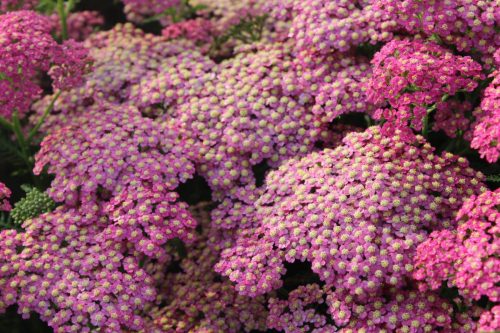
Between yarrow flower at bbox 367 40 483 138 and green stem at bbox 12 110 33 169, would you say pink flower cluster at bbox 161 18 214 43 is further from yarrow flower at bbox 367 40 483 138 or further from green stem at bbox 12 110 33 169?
yarrow flower at bbox 367 40 483 138

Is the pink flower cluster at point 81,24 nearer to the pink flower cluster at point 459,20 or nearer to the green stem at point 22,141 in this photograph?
the green stem at point 22,141

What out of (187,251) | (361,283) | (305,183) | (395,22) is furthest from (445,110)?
(187,251)

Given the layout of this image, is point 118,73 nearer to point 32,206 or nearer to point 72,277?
point 32,206

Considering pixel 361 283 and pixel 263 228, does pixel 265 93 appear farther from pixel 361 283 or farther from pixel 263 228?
pixel 361 283

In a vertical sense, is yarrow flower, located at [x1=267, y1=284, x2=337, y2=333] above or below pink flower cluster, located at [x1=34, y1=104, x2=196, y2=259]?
below

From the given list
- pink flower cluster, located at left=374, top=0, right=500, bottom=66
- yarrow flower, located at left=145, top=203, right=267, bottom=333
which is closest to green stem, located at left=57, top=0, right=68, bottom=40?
yarrow flower, located at left=145, top=203, right=267, bottom=333

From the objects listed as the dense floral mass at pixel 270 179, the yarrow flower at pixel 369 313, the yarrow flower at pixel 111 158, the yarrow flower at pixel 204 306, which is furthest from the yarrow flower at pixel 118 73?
the yarrow flower at pixel 369 313
